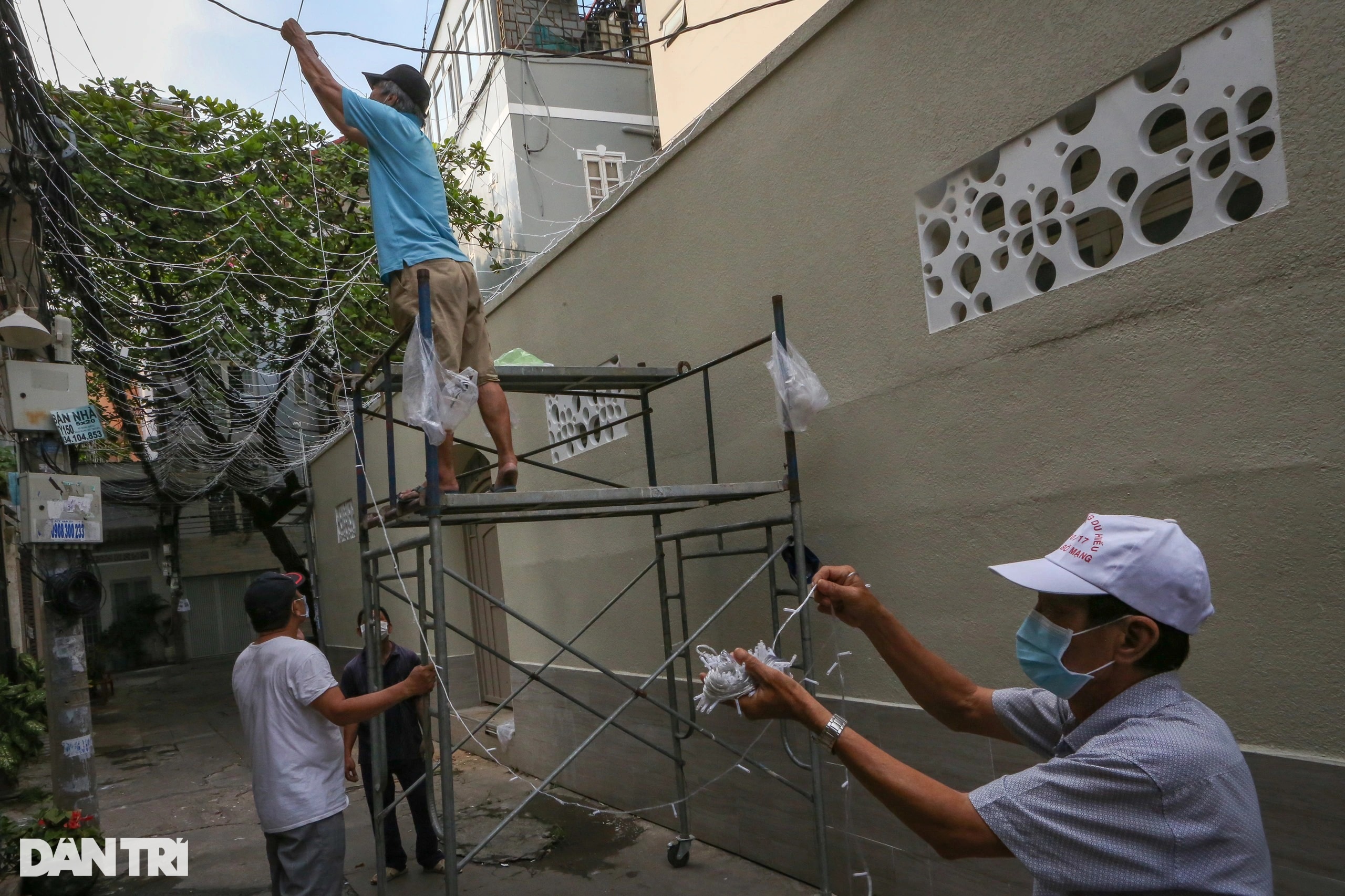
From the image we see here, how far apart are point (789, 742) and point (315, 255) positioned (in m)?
9.74

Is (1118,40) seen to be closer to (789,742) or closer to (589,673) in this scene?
(789,742)

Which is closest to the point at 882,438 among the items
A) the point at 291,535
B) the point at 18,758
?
the point at 18,758

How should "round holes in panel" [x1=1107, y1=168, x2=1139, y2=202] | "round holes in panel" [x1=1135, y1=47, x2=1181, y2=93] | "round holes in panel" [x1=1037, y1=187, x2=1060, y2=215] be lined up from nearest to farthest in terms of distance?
→ "round holes in panel" [x1=1135, y1=47, x2=1181, y2=93] → "round holes in panel" [x1=1107, y1=168, x2=1139, y2=202] → "round holes in panel" [x1=1037, y1=187, x2=1060, y2=215]

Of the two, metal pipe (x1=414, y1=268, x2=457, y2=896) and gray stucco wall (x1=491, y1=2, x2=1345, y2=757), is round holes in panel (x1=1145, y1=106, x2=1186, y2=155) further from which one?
metal pipe (x1=414, y1=268, x2=457, y2=896)

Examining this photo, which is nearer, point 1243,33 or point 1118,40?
point 1243,33

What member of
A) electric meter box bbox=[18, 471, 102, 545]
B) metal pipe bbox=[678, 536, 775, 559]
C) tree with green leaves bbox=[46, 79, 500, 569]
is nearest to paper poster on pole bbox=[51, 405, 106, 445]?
electric meter box bbox=[18, 471, 102, 545]

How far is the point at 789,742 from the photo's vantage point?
4398 millimetres

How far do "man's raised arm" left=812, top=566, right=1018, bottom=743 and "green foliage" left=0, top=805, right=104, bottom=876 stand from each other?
5.36m

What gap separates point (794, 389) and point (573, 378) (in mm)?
1151

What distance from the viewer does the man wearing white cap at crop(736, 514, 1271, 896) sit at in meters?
1.43

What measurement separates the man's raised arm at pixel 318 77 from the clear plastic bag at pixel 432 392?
90cm

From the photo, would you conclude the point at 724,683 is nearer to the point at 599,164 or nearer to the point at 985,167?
the point at 985,167

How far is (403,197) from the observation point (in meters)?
3.87

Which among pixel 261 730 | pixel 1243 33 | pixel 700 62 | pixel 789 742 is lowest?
pixel 789 742
